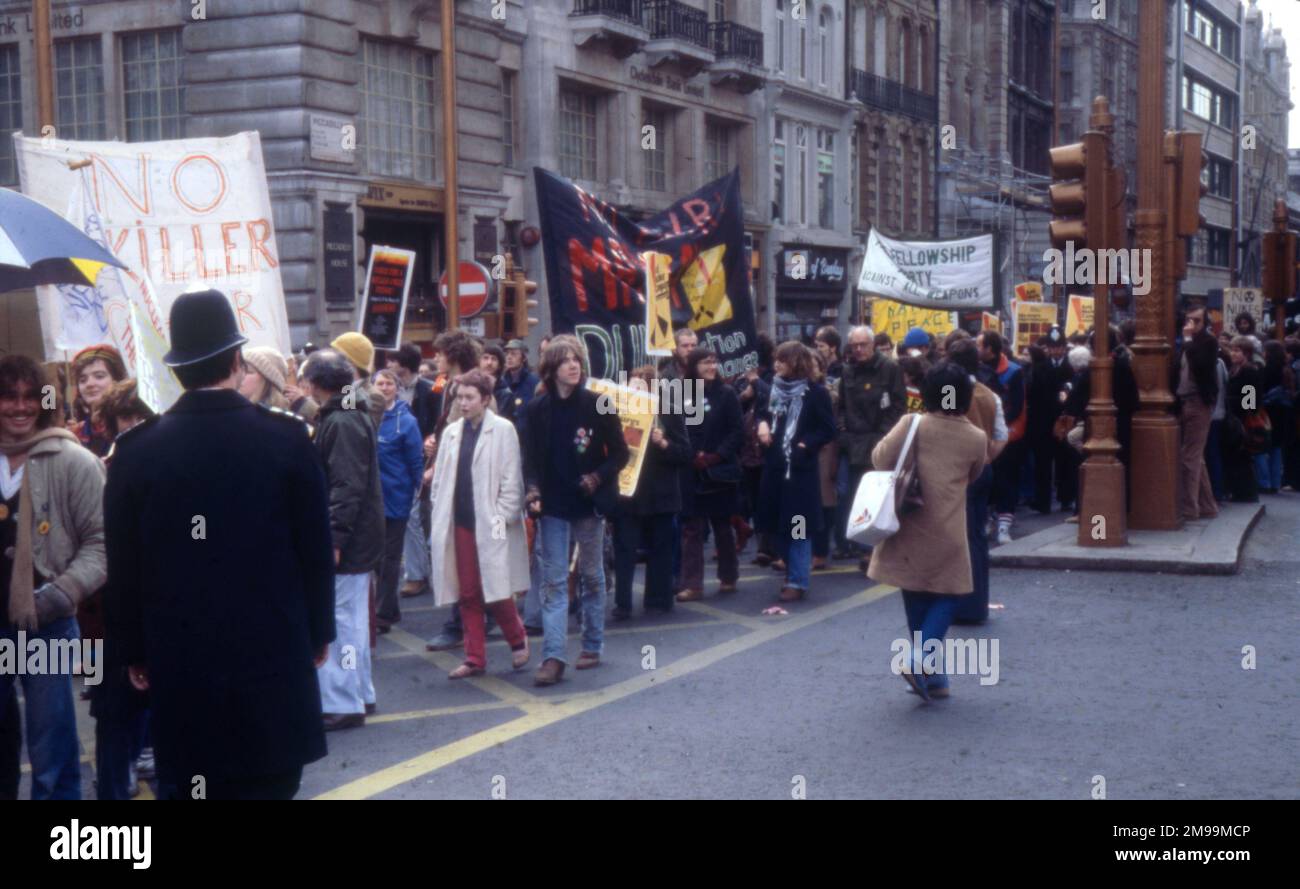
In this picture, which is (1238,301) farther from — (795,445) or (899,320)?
(795,445)

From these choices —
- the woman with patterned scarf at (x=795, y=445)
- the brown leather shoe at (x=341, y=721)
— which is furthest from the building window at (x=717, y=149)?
the brown leather shoe at (x=341, y=721)

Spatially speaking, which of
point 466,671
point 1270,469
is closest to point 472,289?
point 1270,469

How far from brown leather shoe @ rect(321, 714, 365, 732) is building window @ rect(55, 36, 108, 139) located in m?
16.8

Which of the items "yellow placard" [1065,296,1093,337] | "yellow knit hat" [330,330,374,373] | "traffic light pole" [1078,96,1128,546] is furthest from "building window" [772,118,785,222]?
"yellow knit hat" [330,330,374,373]

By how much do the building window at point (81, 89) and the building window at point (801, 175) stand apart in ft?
64.4

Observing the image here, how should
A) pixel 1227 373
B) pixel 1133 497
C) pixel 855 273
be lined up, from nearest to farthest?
pixel 1133 497 → pixel 1227 373 → pixel 855 273

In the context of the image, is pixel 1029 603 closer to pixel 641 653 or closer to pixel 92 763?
pixel 641 653

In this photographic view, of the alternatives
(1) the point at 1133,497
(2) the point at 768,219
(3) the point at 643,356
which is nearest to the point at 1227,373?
(1) the point at 1133,497

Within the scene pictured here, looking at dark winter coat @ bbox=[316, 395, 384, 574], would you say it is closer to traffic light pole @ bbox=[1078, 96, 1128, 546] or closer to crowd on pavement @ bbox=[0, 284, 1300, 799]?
crowd on pavement @ bbox=[0, 284, 1300, 799]

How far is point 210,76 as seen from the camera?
21.3 m

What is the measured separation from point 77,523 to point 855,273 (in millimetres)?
37003

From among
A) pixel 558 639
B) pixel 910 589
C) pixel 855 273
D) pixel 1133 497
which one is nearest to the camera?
pixel 910 589

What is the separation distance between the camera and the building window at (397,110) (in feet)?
73.8

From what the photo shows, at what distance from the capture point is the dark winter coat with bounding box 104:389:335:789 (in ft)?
13.7
